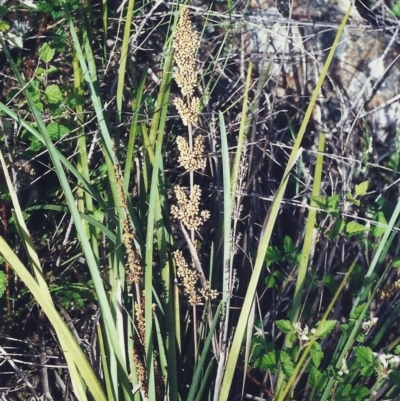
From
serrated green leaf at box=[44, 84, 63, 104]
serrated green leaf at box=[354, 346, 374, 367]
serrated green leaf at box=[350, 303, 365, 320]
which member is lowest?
serrated green leaf at box=[354, 346, 374, 367]

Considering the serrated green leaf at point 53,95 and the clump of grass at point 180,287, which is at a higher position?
the serrated green leaf at point 53,95

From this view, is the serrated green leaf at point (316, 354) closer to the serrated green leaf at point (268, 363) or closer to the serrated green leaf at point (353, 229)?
the serrated green leaf at point (268, 363)

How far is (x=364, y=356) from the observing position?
145 cm

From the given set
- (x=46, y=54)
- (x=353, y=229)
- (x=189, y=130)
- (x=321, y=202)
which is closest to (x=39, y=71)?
(x=46, y=54)

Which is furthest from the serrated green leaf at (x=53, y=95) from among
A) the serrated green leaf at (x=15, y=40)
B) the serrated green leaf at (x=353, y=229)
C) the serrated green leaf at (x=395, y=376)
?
the serrated green leaf at (x=395, y=376)

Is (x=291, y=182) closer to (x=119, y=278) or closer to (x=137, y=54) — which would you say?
(x=137, y=54)

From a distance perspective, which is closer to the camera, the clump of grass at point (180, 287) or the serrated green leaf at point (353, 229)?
the clump of grass at point (180, 287)

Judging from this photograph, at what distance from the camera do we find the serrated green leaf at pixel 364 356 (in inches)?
56.8

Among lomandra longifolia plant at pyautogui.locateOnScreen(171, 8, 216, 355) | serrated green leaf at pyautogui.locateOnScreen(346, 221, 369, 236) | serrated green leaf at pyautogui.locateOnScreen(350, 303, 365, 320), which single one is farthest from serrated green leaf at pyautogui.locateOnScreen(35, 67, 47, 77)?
serrated green leaf at pyautogui.locateOnScreen(350, 303, 365, 320)

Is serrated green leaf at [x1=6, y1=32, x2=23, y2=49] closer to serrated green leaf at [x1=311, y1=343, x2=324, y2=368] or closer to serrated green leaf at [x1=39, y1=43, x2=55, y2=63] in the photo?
serrated green leaf at [x1=39, y1=43, x2=55, y2=63]

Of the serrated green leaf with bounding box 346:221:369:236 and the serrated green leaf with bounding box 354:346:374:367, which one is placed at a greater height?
the serrated green leaf with bounding box 346:221:369:236

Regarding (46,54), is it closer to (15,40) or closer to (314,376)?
(15,40)

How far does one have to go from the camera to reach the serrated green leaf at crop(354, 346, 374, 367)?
1.44 meters

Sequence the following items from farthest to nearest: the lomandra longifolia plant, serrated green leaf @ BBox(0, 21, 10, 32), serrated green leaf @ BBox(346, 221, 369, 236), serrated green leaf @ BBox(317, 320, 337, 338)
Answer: serrated green leaf @ BBox(0, 21, 10, 32) → serrated green leaf @ BBox(346, 221, 369, 236) → serrated green leaf @ BBox(317, 320, 337, 338) → the lomandra longifolia plant
